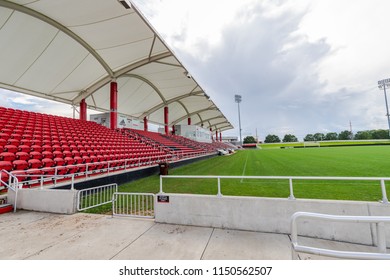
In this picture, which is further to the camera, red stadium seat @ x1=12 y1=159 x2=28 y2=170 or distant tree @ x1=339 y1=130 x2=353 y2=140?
distant tree @ x1=339 y1=130 x2=353 y2=140

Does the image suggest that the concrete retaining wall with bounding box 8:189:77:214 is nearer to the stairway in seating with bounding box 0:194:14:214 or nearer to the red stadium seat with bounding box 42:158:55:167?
the stairway in seating with bounding box 0:194:14:214

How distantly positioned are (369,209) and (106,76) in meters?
20.5

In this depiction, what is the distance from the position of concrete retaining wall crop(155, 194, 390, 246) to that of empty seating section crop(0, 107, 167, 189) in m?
4.83

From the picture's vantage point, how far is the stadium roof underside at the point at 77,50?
432 inches

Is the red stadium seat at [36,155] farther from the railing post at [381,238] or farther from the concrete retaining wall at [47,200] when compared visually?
the railing post at [381,238]

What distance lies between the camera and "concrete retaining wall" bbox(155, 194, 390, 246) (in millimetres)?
3627

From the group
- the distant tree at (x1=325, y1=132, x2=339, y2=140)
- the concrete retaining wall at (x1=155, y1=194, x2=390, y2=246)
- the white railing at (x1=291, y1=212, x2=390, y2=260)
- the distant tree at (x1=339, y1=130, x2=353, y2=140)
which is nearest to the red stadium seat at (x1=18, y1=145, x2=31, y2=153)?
the concrete retaining wall at (x1=155, y1=194, x2=390, y2=246)

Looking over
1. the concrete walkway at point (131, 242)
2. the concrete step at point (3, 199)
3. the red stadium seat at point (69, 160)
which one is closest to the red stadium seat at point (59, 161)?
the red stadium seat at point (69, 160)

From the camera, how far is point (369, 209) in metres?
3.64

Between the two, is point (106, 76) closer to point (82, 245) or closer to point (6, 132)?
point (6, 132)

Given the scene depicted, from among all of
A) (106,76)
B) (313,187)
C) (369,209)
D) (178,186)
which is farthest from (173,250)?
(106,76)

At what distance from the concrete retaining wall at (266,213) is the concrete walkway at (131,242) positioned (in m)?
0.17

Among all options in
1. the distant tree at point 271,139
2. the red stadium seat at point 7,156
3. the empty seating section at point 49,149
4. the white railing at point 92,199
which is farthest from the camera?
the distant tree at point 271,139
